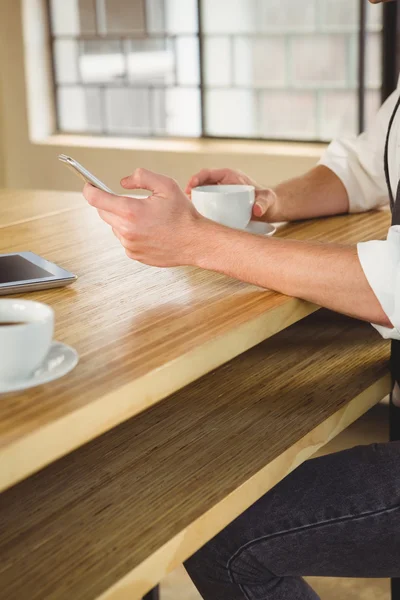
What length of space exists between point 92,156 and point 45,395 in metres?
3.49

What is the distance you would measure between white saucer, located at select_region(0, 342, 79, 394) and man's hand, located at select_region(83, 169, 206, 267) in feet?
0.91

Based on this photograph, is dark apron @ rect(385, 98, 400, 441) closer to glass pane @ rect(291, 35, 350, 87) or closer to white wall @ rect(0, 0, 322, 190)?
white wall @ rect(0, 0, 322, 190)

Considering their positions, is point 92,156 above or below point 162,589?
above

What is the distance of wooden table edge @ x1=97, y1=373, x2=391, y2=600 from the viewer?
92 centimetres

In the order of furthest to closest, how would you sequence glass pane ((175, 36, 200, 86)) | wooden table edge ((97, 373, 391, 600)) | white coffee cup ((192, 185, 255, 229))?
glass pane ((175, 36, 200, 86)) < white coffee cup ((192, 185, 255, 229)) < wooden table edge ((97, 373, 391, 600))

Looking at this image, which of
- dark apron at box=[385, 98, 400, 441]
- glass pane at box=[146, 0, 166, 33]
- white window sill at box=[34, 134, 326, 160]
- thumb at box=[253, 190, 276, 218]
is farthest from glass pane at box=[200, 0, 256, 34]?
thumb at box=[253, 190, 276, 218]

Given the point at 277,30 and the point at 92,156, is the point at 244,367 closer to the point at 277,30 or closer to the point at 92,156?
the point at 277,30

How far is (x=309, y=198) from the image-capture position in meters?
1.56

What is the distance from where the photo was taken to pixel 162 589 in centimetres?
190

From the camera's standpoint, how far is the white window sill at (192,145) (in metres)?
3.70

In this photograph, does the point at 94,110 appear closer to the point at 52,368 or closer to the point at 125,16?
the point at 125,16

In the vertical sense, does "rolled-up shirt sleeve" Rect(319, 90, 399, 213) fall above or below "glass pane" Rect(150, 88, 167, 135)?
above

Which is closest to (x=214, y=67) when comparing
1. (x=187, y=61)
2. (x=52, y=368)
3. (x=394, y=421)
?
(x=187, y=61)

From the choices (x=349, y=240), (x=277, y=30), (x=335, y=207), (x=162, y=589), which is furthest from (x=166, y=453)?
(x=277, y=30)
